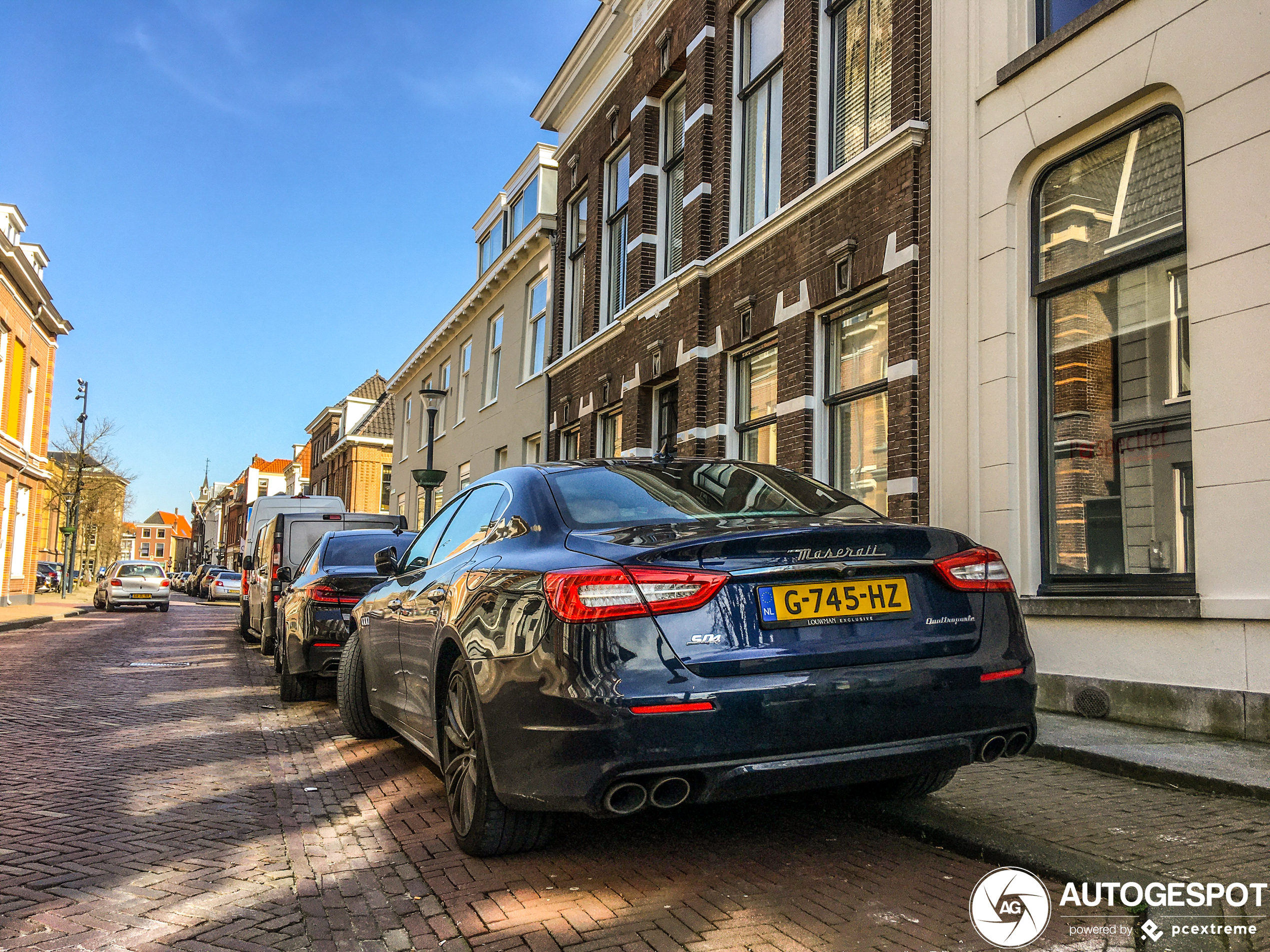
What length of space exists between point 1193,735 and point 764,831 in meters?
3.00

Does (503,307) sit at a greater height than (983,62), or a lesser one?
greater

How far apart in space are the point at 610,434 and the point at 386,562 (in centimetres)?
1127

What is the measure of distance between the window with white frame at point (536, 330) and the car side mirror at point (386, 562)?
15.4 meters

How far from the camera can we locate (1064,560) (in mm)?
7418

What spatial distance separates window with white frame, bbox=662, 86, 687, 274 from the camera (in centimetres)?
1507

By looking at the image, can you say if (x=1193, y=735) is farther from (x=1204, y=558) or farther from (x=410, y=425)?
(x=410, y=425)

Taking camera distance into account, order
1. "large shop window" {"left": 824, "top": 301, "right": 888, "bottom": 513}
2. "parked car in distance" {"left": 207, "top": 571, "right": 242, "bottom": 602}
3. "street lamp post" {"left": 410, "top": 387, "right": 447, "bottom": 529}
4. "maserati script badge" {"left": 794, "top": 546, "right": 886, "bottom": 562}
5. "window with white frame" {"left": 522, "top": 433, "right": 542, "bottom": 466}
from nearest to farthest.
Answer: "maserati script badge" {"left": 794, "top": 546, "right": 886, "bottom": 562} → "large shop window" {"left": 824, "top": 301, "right": 888, "bottom": 513} → "street lamp post" {"left": 410, "top": 387, "right": 447, "bottom": 529} → "window with white frame" {"left": 522, "top": 433, "right": 542, "bottom": 466} → "parked car in distance" {"left": 207, "top": 571, "right": 242, "bottom": 602}

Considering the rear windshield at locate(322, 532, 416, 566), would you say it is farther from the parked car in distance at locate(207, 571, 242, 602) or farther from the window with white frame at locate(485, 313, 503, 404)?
the parked car in distance at locate(207, 571, 242, 602)

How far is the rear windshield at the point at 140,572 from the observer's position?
32.1 m

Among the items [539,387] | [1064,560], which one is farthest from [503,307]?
[1064,560]

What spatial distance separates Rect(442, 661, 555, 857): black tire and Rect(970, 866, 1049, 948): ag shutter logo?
1547 millimetres

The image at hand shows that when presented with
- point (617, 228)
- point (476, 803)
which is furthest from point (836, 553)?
point (617, 228)

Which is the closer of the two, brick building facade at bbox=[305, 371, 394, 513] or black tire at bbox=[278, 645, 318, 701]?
black tire at bbox=[278, 645, 318, 701]

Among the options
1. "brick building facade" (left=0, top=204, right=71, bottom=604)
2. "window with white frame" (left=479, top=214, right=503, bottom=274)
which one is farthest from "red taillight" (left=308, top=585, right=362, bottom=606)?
"brick building facade" (left=0, top=204, right=71, bottom=604)
